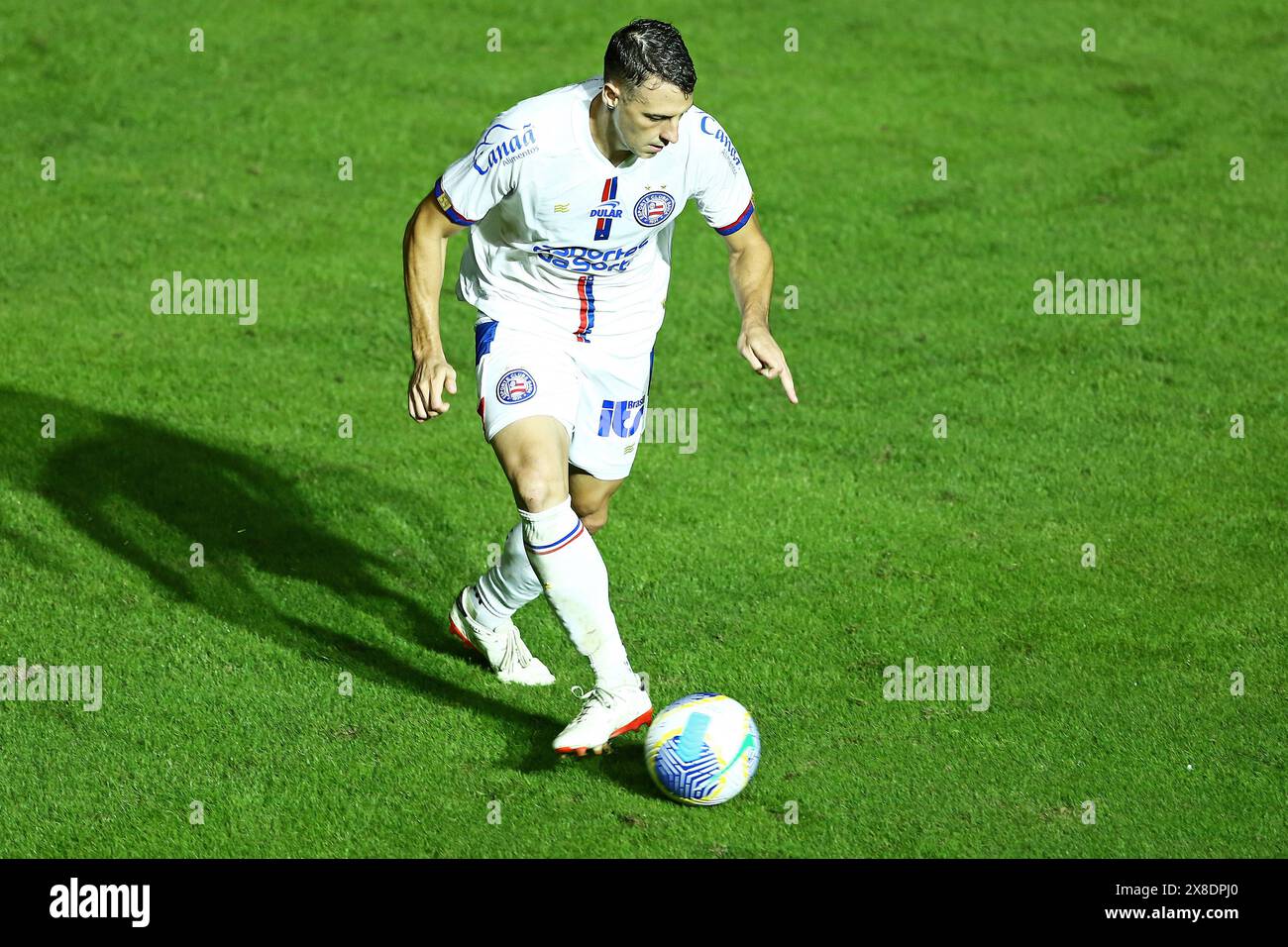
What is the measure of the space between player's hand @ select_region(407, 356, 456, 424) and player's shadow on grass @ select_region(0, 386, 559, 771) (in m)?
1.57

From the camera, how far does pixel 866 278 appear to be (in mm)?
11906

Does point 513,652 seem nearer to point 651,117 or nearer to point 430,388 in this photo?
point 430,388

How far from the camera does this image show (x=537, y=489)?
5582mm

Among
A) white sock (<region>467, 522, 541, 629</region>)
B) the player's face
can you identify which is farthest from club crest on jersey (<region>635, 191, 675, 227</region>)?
white sock (<region>467, 522, 541, 629</region>)

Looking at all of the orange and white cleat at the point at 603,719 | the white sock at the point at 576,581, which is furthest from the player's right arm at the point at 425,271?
the orange and white cleat at the point at 603,719

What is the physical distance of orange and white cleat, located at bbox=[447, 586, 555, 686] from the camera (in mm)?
6727

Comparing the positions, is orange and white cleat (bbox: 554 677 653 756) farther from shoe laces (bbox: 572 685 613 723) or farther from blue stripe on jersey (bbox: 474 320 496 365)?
blue stripe on jersey (bbox: 474 320 496 365)

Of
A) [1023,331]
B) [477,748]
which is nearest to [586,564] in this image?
[477,748]

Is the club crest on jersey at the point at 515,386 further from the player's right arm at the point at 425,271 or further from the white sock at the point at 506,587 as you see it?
the white sock at the point at 506,587

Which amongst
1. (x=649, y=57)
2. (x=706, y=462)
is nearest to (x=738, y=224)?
(x=649, y=57)
